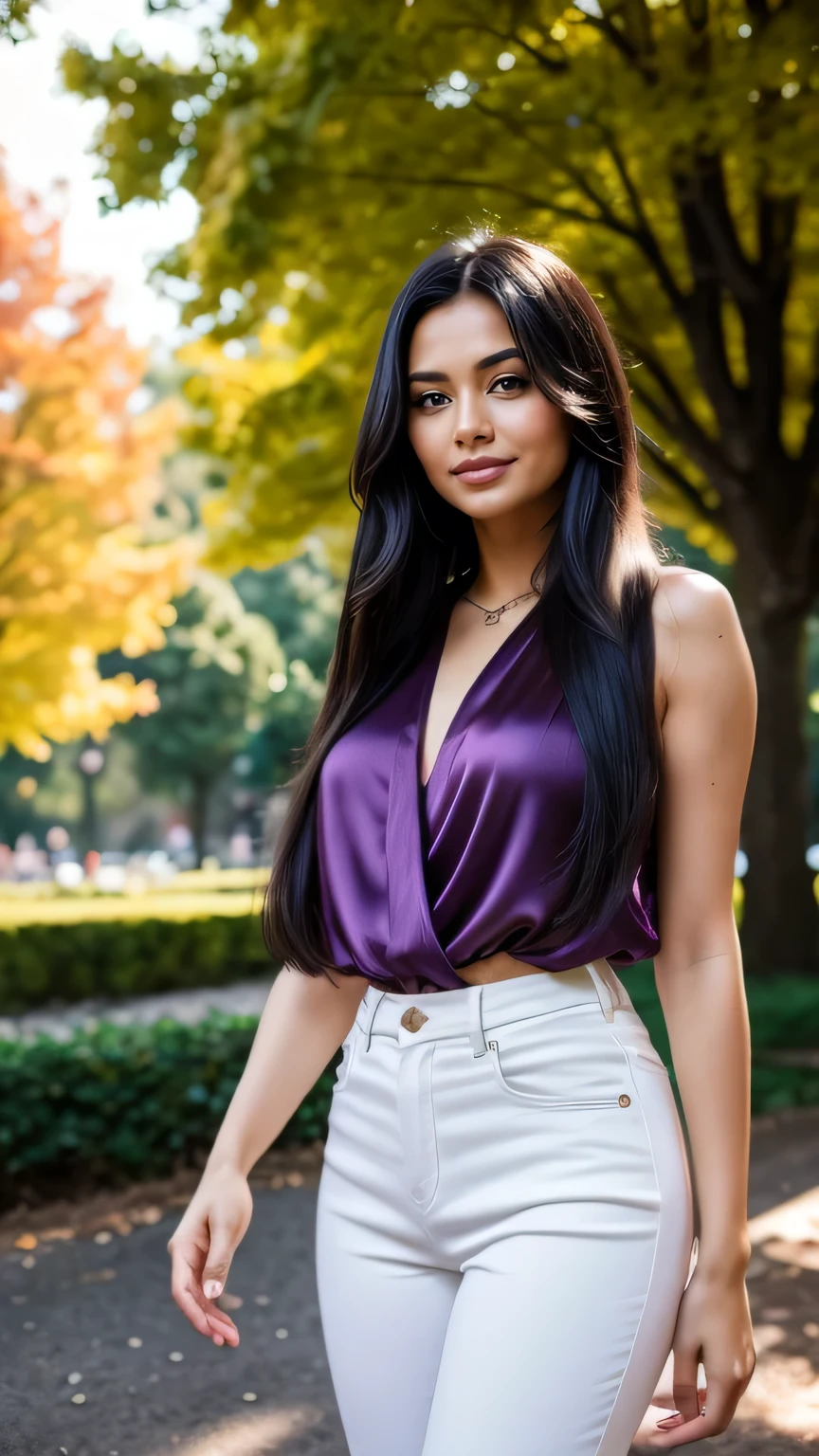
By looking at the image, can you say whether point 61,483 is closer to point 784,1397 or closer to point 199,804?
point 784,1397

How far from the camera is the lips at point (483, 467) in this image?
1.84 metres

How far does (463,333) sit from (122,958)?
10.0m

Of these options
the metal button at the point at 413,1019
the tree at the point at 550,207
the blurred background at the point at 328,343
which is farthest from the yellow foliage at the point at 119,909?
the metal button at the point at 413,1019

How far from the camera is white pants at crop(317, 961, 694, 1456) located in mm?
1497

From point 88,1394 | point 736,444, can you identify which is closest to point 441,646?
point 88,1394

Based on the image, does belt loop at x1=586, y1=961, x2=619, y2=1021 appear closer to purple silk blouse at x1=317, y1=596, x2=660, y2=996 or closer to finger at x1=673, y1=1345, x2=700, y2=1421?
purple silk blouse at x1=317, y1=596, x2=660, y2=996

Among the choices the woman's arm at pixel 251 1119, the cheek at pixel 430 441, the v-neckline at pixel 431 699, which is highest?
the cheek at pixel 430 441

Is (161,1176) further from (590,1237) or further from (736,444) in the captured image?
(736,444)

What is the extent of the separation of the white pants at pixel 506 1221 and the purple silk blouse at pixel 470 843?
0.17 ft

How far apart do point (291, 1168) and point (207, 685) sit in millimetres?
27792

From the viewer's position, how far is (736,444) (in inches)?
319

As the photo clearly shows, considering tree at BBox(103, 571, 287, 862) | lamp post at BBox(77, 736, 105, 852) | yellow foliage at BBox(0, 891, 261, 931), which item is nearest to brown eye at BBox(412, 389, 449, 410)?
yellow foliage at BBox(0, 891, 261, 931)

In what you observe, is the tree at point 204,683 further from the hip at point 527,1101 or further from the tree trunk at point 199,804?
the hip at point 527,1101

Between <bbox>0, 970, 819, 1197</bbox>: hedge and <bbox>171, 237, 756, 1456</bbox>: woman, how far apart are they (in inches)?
155
